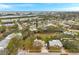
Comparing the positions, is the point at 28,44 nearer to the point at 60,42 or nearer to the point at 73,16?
the point at 60,42

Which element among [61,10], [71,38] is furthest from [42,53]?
[61,10]

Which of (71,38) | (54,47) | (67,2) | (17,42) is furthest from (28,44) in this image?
(67,2)

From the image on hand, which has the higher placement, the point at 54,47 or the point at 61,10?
the point at 61,10

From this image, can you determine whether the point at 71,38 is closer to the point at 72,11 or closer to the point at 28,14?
the point at 72,11

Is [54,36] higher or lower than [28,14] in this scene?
lower
